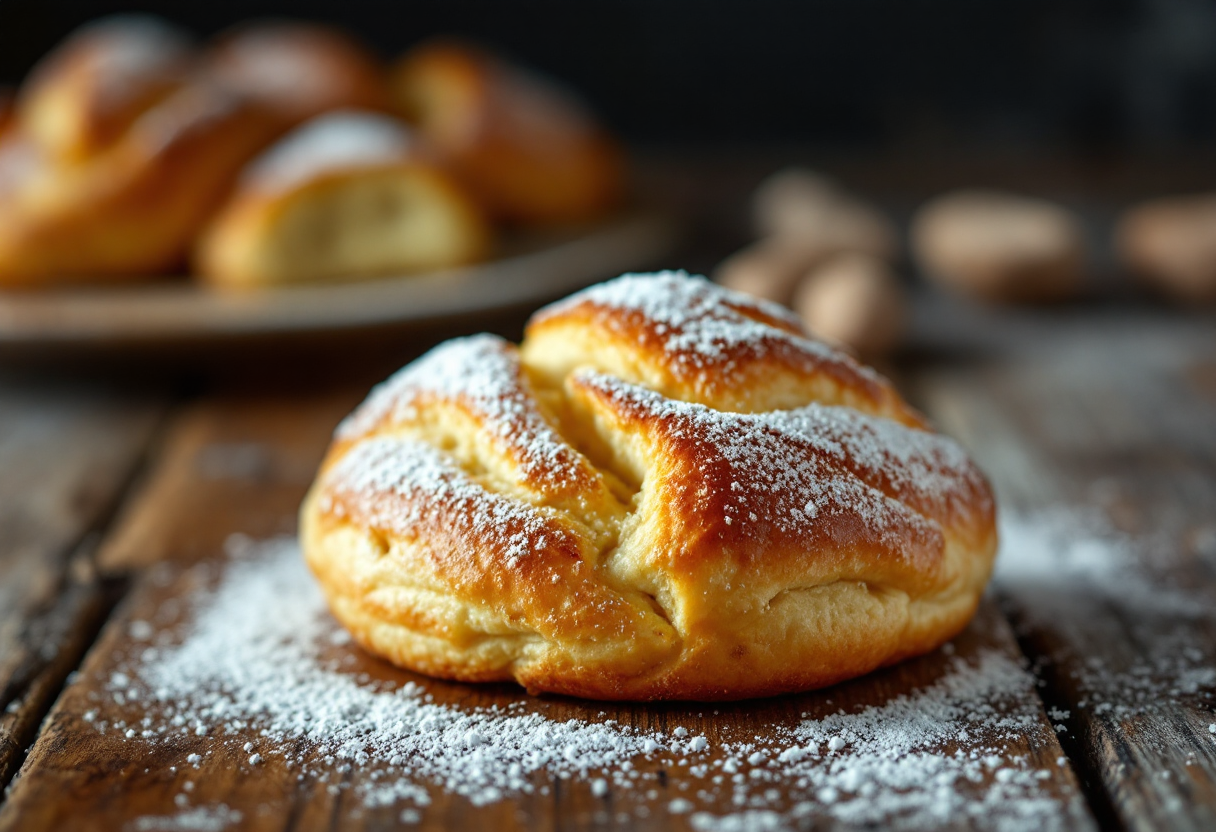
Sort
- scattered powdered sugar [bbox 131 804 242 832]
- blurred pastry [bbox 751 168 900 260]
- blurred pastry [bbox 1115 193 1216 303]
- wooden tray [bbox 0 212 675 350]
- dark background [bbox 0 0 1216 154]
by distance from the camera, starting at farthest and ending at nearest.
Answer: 1. dark background [bbox 0 0 1216 154]
2. blurred pastry [bbox 751 168 900 260]
3. blurred pastry [bbox 1115 193 1216 303]
4. wooden tray [bbox 0 212 675 350]
5. scattered powdered sugar [bbox 131 804 242 832]

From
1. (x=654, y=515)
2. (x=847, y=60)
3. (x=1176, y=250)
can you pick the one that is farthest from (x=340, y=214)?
(x=847, y=60)

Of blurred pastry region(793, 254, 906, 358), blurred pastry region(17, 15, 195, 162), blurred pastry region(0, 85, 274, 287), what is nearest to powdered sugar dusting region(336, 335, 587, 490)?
blurred pastry region(793, 254, 906, 358)

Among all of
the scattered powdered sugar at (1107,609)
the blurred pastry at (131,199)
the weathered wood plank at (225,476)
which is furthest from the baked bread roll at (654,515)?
the blurred pastry at (131,199)

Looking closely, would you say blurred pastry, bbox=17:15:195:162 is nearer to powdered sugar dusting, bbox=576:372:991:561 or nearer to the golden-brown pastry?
the golden-brown pastry

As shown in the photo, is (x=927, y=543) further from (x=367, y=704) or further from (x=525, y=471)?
(x=367, y=704)

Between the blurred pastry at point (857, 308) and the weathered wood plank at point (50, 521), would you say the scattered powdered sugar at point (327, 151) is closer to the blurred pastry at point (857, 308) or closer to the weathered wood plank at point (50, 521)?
the weathered wood plank at point (50, 521)

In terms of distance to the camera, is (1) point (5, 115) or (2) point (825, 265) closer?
(2) point (825, 265)

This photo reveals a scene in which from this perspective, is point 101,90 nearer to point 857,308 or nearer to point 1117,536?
point 857,308
